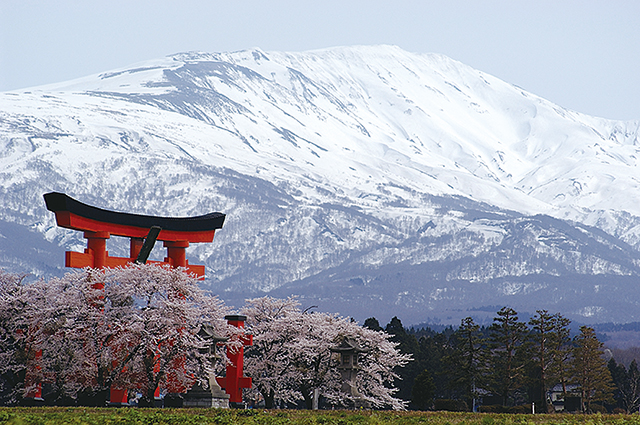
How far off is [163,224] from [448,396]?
59.2 metres

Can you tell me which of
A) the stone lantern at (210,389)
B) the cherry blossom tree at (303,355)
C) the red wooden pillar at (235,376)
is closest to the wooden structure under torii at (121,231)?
the stone lantern at (210,389)

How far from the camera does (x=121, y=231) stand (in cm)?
4903

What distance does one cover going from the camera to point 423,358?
94.4 metres

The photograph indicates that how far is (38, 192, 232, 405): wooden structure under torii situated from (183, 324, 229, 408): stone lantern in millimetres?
3856

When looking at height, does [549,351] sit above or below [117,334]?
above

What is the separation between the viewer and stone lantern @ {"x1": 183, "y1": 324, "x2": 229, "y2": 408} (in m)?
45.3

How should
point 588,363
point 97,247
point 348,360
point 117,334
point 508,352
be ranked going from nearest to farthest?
point 117,334 < point 97,247 < point 348,360 < point 508,352 < point 588,363

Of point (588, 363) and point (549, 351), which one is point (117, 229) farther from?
point (588, 363)

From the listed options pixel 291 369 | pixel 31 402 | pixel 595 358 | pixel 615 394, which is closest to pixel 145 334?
pixel 31 402

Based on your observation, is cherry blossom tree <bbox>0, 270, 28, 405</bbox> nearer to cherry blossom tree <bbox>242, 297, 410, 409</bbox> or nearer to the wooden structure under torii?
the wooden structure under torii

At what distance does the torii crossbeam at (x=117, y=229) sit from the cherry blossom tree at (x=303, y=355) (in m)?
8.26

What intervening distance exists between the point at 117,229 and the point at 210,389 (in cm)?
1143

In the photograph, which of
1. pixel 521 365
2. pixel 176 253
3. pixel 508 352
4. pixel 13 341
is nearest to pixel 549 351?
pixel 508 352

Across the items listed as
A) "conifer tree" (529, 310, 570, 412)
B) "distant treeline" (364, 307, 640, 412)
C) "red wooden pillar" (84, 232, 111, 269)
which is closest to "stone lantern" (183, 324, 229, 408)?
"red wooden pillar" (84, 232, 111, 269)
